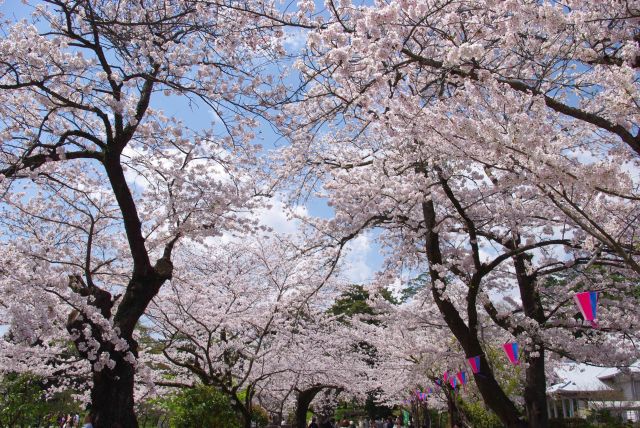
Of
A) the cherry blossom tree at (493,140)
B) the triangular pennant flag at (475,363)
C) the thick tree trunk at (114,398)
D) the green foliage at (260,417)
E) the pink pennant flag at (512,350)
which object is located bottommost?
the green foliage at (260,417)

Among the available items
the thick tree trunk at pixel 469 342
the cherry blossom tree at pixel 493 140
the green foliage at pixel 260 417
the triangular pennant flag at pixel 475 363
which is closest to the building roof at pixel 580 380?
the cherry blossom tree at pixel 493 140

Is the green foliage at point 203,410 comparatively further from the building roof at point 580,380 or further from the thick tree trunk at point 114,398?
the building roof at point 580,380

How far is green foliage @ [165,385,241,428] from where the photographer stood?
27.1 feet

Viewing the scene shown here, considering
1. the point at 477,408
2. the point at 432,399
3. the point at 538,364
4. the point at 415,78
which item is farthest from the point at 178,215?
the point at 432,399

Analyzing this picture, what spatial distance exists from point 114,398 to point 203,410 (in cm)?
304

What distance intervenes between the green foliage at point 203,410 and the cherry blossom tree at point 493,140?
128 inches

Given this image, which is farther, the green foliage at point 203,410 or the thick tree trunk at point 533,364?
the green foliage at point 203,410

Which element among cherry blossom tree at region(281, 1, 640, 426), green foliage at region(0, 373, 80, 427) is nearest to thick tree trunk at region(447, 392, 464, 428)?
cherry blossom tree at region(281, 1, 640, 426)

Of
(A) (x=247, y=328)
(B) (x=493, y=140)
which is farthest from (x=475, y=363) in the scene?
(A) (x=247, y=328)

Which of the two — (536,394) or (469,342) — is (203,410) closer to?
(469,342)

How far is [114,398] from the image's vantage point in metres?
5.48

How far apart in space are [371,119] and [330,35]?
1.16m

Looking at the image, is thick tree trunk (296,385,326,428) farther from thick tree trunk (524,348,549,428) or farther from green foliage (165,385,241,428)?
thick tree trunk (524,348,549,428)

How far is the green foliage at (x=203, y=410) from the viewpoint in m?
8.26
